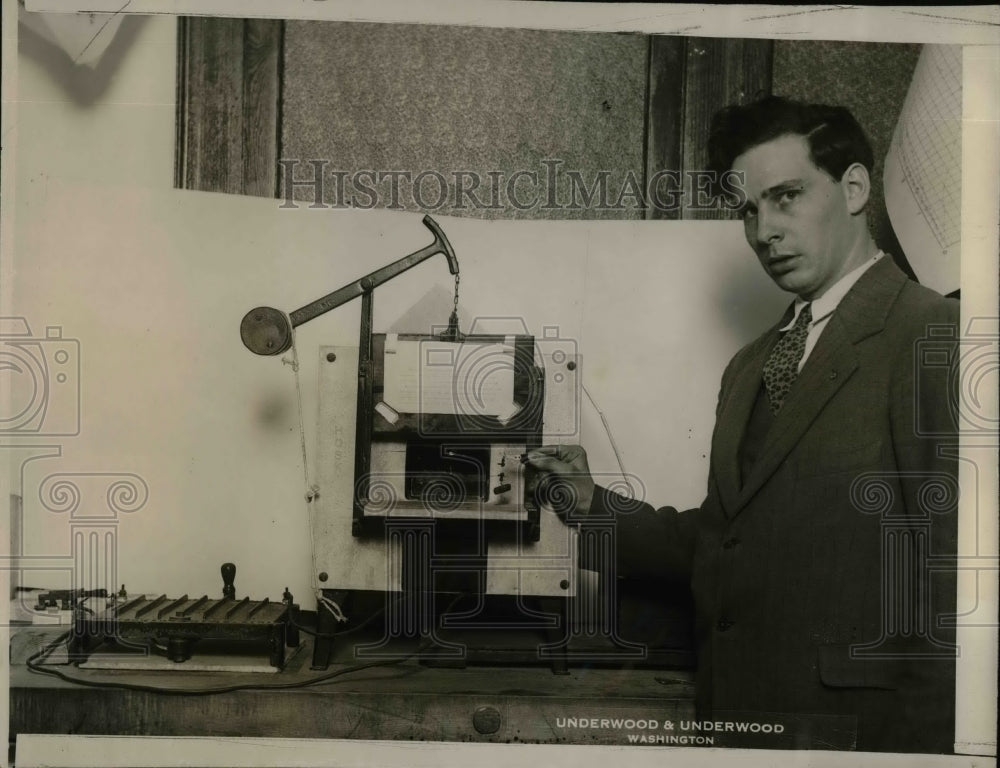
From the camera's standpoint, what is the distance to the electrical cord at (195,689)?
5.39 ft

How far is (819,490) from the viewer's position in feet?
5.24

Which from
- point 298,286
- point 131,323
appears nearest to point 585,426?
point 298,286

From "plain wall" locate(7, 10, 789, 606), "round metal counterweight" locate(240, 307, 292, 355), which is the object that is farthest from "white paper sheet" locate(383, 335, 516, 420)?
"round metal counterweight" locate(240, 307, 292, 355)

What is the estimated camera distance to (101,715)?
1.66 m

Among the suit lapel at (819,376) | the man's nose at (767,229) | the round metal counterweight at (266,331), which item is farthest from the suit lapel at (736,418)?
Answer: the round metal counterweight at (266,331)

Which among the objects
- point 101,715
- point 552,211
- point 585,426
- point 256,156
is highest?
point 256,156

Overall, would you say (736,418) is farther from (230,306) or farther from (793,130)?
(230,306)

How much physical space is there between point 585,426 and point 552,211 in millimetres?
440

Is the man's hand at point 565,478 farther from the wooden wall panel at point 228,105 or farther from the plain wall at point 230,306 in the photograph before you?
the wooden wall panel at point 228,105

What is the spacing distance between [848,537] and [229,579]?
1237 millimetres

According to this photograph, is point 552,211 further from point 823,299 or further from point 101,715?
point 101,715

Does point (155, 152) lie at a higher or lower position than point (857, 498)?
higher

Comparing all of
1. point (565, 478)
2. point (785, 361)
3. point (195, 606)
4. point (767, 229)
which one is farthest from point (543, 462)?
point (195, 606)

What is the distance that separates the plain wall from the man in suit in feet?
0.23
